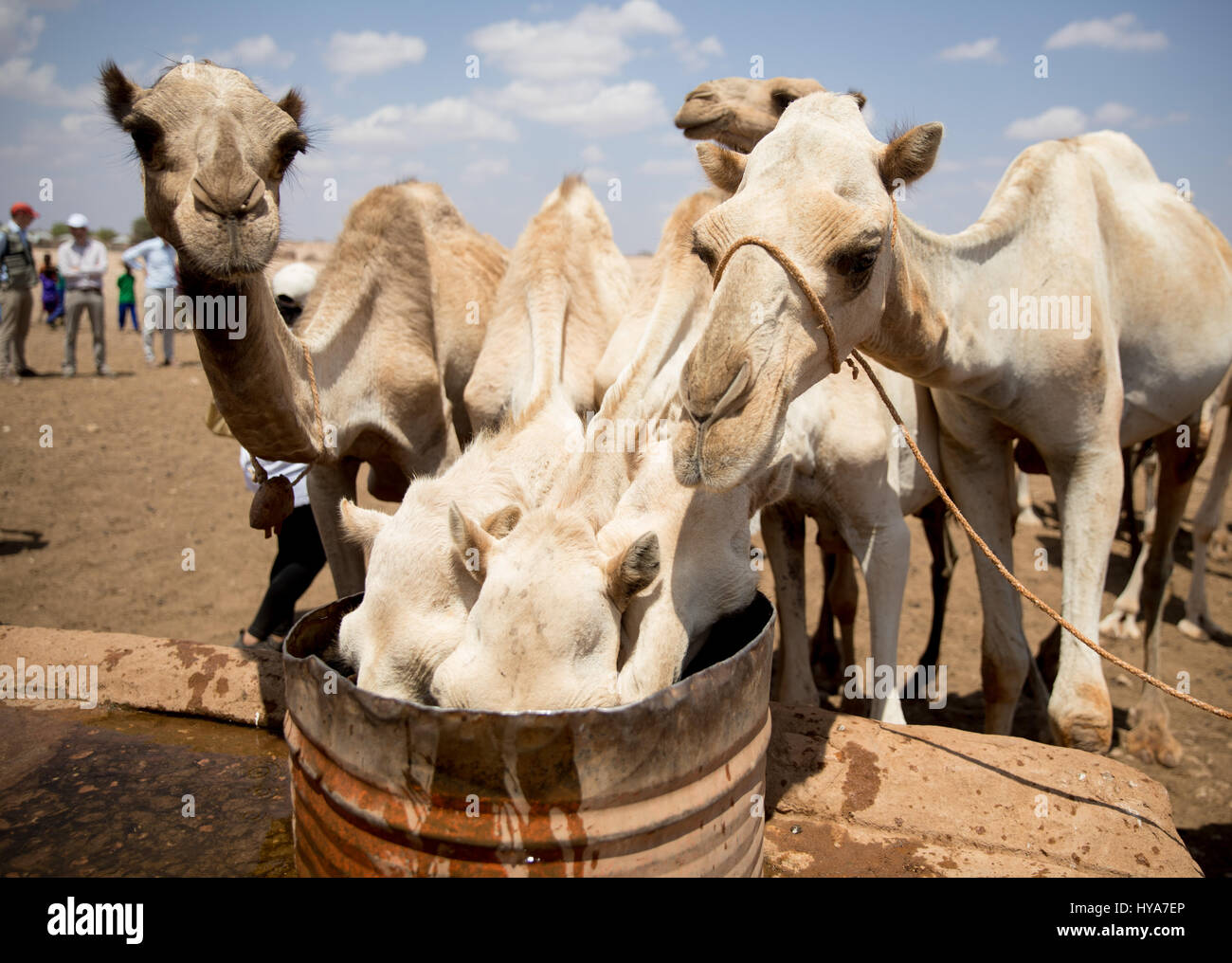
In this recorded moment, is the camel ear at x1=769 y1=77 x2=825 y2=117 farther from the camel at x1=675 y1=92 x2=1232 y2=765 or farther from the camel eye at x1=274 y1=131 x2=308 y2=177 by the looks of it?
the camel eye at x1=274 y1=131 x2=308 y2=177

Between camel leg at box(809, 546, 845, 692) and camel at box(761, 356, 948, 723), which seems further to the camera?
camel leg at box(809, 546, 845, 692)

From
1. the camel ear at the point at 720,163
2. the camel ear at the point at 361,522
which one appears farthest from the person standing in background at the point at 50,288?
the camel ear at the point at 720,163

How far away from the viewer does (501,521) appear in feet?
8.93

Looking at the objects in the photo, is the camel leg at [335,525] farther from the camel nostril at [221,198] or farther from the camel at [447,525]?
the camel nostril at [221,198]

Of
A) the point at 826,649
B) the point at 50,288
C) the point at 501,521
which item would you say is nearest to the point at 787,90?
the point at 501,521

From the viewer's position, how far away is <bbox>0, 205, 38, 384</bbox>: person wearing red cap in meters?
13.5

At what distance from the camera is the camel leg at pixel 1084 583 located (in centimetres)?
360

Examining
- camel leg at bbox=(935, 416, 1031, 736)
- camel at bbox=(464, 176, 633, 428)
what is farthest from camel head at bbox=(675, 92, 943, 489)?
camel leg at bbox=(935, 416, 1031, 736)

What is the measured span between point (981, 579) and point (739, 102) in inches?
106

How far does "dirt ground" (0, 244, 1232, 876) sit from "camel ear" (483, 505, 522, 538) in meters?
3.07

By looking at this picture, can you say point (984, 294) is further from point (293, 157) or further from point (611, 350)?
point (293, 157)

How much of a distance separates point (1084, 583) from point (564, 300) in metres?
2.60

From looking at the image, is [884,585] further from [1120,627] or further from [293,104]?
[1120,627]

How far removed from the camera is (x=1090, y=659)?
368cm
